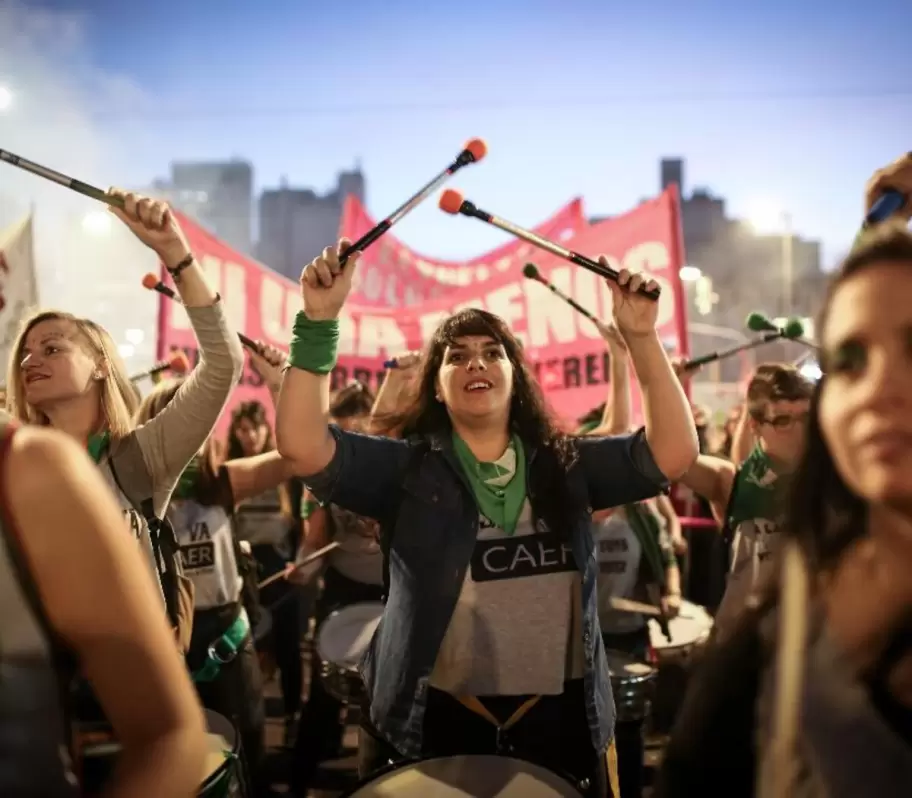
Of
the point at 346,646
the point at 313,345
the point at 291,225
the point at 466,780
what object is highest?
the point at 291,225

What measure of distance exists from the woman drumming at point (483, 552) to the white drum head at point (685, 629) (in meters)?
1.59

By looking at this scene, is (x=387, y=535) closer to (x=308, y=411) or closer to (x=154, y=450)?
(x=308, y=411)

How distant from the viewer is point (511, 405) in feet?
7.11

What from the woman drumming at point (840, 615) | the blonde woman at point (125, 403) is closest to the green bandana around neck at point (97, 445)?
the blonde woman at point (125, 403)

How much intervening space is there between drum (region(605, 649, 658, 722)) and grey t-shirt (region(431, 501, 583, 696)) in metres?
0.94

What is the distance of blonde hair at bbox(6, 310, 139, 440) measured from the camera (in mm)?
2049

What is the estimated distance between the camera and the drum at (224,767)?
60.5 inches

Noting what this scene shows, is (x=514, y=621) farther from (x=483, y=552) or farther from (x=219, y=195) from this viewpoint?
(x=219, y=195)

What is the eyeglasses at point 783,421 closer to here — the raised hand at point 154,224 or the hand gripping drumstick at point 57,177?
the raised hand at point 154,224

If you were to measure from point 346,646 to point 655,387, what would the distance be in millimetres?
1910

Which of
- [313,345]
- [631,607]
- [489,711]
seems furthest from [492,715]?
[631,607]

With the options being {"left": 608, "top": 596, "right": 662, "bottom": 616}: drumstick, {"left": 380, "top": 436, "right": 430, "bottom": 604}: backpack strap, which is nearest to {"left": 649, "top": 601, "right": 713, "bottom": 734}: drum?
{"left": 608, "top": 596, "right": 662, "bottom": 616}: drumstick

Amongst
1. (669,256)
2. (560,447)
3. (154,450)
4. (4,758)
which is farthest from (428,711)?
(669,256)

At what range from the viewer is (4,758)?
83 cm
